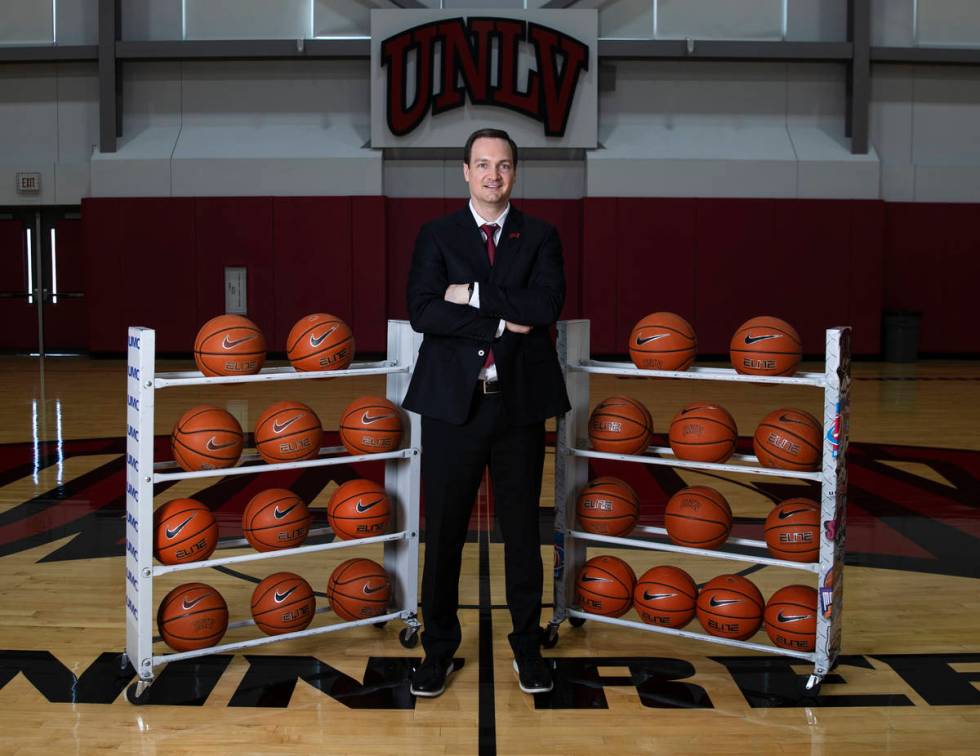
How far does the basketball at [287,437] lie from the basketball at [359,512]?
25 centimetres

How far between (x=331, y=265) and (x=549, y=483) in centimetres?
979

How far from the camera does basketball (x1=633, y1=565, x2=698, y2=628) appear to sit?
3777mm

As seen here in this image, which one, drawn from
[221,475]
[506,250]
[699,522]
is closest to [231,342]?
[221,475]

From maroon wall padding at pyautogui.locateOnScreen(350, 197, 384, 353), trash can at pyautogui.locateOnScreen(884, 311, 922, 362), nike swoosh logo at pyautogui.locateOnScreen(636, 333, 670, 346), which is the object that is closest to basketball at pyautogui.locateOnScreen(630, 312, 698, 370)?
nike swoosh logo at pyautogui.locateOnScreen(636, 333, 670, 346)

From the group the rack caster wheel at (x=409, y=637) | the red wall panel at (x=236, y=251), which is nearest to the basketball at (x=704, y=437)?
the rack caster wheel at (x=409, y=637)

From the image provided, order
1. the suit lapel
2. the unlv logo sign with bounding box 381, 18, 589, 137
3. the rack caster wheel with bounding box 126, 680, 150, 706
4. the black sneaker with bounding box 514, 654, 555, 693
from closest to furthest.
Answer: the rack caster wheel with bounding box 126, 680, 150, 706, the black sneaker with bounding box 514, 654, 555, 693, the suit lapel, the unlv logo sign with bounding box 381, 18, 589, 137

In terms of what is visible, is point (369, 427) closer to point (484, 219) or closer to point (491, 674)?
point (484, 219)

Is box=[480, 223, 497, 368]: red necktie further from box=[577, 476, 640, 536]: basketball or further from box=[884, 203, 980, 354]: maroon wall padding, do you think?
box=[884, 203, 980, 354]: maroon wall padding

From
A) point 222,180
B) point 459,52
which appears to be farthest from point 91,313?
point 459,52

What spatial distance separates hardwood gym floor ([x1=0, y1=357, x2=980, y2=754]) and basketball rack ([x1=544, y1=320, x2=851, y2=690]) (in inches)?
4.2

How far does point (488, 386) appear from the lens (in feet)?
11.2

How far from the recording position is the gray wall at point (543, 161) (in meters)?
15.5

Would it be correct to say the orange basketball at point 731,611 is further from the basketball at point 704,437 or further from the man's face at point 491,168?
the man's face at point 491,168

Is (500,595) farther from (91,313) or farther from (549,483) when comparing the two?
(91,313)
